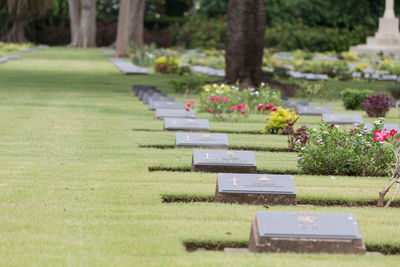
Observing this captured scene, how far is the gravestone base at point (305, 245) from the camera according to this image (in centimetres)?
497

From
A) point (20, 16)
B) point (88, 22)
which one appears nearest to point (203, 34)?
point (88, 22)

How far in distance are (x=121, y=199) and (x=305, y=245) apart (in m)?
2.18

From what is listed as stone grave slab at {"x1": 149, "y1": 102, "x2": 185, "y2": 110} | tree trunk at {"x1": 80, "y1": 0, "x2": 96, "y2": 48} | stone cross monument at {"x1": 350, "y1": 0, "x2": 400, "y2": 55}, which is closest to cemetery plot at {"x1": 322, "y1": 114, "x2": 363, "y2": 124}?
stone grave slab at {"x1": 149, "y1": 102, "x2": 185, "y2": 110}

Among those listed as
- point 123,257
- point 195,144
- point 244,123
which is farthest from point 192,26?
point 123,257

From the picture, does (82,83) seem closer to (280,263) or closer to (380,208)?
(380,208)

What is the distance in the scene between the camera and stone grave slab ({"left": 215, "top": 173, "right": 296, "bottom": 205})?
6461 mm

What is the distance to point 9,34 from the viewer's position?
50.8 meters

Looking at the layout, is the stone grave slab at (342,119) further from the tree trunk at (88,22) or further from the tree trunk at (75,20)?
the tree trunk at (75,20)

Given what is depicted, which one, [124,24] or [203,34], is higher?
[124,24]

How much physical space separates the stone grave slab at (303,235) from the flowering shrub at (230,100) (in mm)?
7089

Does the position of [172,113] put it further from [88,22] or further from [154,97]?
[88,22]

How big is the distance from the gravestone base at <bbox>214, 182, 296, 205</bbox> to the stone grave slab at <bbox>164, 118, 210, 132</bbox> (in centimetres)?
440

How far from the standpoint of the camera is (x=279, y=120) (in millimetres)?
11273

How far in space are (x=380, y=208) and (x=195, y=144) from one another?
10.8ft
